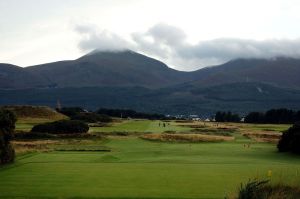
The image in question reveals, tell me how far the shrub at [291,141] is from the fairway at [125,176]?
3132 mm

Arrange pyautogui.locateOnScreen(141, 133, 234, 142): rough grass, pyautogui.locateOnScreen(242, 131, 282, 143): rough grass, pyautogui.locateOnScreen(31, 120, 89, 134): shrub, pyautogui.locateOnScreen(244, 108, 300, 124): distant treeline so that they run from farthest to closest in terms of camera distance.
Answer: pyautogui.locateOnScreen(244, 108, 300, 124): distant treeline
pyautogui.locateOnScreen(31, 120, 89, 134): shrub
pyautogui.locateOnScreen(242, 131, 282, 143): rough grass
pyautogui.locateOnScreen(141, 133, 234, 142): rough grass

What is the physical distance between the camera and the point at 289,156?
45719 millimetres

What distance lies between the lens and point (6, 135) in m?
40.1

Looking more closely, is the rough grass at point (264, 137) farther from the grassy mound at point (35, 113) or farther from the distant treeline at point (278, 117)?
the distant treeline at point (278, 117)

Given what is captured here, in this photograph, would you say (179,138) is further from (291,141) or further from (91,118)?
(91,118)

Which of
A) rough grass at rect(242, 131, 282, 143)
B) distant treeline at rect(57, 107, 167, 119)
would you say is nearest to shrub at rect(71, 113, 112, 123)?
distant treeline at rect(57, 107, 167, 119)

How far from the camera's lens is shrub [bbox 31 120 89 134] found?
238 ft

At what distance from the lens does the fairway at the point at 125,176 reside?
77.2 feet

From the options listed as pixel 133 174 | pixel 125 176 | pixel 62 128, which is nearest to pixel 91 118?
pixel 62 128

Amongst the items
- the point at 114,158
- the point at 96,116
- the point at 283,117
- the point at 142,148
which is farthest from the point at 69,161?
the point at 283,117

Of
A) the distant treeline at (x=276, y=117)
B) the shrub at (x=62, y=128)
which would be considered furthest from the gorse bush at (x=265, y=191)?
the distant treeline at (x=276, y=117)

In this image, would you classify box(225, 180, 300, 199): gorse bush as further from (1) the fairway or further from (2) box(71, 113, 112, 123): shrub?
(2) box(71, 113, 112, 123): shrub

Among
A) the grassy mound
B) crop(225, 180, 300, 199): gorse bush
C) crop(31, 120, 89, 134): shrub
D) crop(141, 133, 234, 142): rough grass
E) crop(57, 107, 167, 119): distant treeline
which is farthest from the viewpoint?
the grassy mound

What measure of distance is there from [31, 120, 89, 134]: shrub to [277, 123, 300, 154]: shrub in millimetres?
31744
